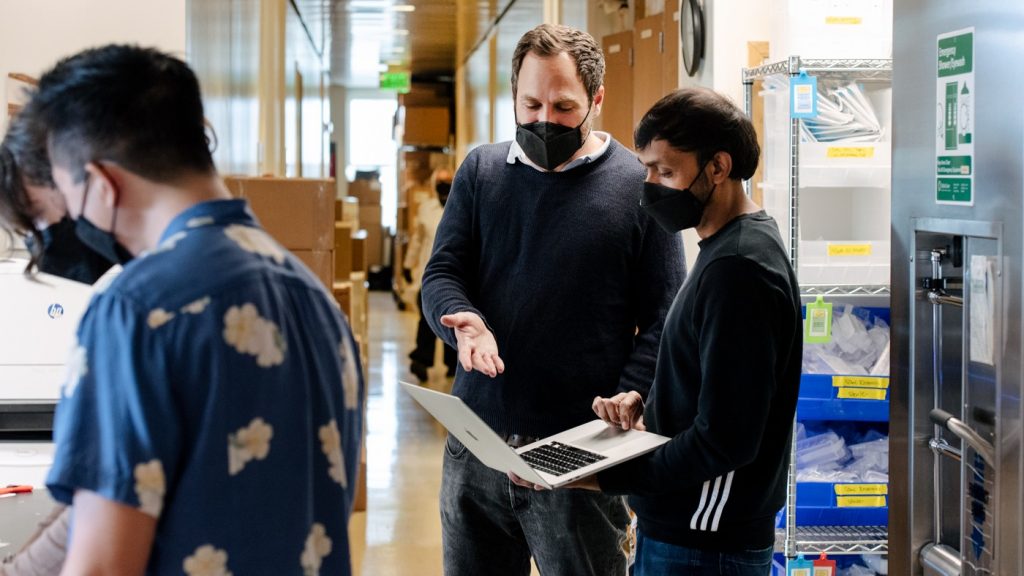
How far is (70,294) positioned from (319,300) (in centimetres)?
181

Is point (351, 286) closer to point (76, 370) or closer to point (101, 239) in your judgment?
point (101, 239)

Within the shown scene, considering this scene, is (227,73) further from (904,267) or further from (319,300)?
(319,300)

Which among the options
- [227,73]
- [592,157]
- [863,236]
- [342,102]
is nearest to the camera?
[592,157]

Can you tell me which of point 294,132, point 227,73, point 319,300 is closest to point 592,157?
point 319,300

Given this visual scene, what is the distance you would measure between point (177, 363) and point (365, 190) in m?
18.4

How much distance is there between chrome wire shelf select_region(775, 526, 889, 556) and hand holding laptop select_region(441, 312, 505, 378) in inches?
57.4

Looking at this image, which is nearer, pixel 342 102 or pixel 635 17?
pixel 635 17

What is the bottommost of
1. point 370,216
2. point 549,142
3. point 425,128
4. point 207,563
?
point 207,563

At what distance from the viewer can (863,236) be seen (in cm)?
343

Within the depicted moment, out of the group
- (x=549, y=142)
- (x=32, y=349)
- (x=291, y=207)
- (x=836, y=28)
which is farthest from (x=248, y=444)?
(x=291, y=207)

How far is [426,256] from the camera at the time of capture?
1066 cm

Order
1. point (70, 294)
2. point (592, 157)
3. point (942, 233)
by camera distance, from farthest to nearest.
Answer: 1. point (70, 294)
2. point (592, 157)
3. point (942, 233)

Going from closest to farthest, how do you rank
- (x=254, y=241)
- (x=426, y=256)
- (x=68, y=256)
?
1. (x=254, y=241)
2. (x=68, y=256)
3. (x=426, y=256)

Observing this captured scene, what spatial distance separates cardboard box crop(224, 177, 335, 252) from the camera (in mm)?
4250
